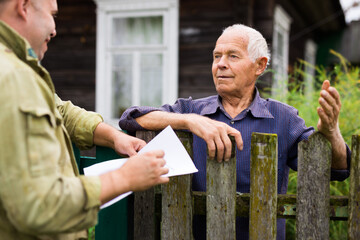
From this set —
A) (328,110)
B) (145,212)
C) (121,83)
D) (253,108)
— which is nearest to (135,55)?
(121,83)

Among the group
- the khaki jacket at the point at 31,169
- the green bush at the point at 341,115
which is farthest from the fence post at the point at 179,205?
the green bush at the point at 341,115

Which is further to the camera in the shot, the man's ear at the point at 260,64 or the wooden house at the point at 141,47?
the wooden house at the point at 141,47

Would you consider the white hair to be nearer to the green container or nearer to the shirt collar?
the shirt collar

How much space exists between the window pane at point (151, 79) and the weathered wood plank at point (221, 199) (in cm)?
435

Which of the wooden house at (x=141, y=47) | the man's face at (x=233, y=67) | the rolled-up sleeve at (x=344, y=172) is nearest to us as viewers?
the rolled-up sleeve at (x=344, y=172)

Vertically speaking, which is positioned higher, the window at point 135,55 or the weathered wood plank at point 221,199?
the window at point 135,55

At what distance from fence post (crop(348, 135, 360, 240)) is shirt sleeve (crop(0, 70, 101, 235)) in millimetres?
1027

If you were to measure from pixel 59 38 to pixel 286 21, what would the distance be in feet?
13.8

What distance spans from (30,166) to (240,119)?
1.03 m

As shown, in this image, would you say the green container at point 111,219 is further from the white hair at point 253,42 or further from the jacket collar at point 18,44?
the white hair at point 253,42

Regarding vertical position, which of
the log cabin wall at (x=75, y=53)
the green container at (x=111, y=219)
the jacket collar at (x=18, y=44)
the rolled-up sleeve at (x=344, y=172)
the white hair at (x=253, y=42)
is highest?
the log cabin wall at (x=75, y=53)

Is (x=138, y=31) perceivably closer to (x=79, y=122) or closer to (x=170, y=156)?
(x=79, y=122)

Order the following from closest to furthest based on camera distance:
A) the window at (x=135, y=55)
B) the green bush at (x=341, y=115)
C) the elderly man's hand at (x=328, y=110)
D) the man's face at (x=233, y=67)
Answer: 1. the elderly man's hand at (x=328, y=110)
2. the man's face at (x=233, y=67)
3. the green bush at (x=341, y=115)
4. the window at (x=135, y=55)

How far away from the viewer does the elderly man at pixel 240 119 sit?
4.28 ft
